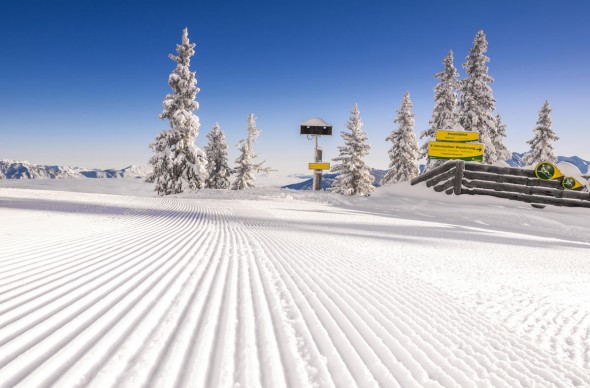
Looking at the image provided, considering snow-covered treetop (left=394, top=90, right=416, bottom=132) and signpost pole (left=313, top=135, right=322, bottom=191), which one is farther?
snow-covered treetop (left=394, top=90, right=416, bottom=132)

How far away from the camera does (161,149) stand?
→ 1051 inches

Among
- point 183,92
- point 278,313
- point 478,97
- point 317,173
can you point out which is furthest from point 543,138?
point 278,313

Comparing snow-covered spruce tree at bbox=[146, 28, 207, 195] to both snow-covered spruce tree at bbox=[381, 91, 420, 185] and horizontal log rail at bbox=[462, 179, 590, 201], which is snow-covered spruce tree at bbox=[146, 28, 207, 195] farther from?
horizontal log rail at bbox=[462, 179, 590, 201]

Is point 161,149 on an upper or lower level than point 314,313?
upper

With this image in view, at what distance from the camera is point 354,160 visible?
31312 mm

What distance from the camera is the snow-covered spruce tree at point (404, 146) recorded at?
31.6 meters

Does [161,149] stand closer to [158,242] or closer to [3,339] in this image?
[158,242]

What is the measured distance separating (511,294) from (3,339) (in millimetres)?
4648

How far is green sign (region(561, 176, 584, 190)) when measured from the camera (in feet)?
46.8

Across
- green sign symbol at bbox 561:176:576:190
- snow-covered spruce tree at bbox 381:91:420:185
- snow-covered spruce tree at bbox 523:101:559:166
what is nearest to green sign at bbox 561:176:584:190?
green sign symbol at bbox 561:176:576:190

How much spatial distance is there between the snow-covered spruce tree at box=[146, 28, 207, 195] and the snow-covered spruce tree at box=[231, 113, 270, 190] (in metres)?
12.4

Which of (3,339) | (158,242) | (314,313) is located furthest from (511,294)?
(158,242)

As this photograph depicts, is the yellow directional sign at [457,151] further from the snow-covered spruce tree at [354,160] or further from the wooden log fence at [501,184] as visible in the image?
the snow-covered spruce tree at [354,160]

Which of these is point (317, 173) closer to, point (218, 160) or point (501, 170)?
point (501, 170)
